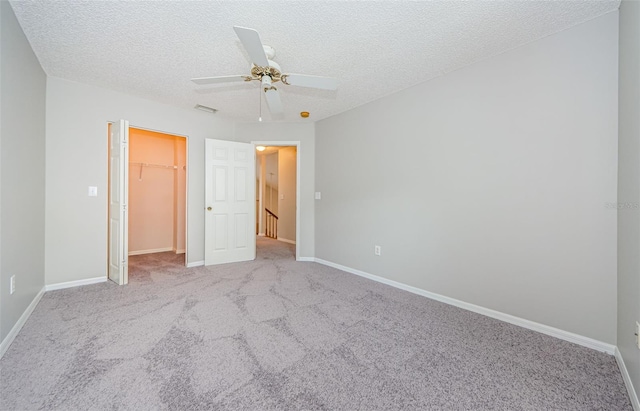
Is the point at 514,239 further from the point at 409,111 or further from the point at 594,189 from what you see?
the point at 409,111

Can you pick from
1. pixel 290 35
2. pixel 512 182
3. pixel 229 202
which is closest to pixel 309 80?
pixel 290 35

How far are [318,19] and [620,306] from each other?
2903 millimetres

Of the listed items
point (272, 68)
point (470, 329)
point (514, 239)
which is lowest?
point (470, 329)

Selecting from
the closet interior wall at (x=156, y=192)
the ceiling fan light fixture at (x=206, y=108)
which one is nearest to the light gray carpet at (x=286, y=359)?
the closet interior wall at (x=156, y=192)

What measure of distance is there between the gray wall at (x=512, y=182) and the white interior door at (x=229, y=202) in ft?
6.98

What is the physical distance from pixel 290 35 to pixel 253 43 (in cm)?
58

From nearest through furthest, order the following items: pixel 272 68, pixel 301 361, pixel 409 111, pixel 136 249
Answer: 1. pixel 301 361
2. pixel 272 68
3. pixel 409 111
4. pixel 136 249

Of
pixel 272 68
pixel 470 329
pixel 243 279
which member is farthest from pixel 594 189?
pixel 243 279

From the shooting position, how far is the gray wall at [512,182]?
1.88 meters

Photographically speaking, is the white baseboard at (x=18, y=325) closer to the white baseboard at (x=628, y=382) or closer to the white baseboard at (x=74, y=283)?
the white baseboard at (x=74, y=283)

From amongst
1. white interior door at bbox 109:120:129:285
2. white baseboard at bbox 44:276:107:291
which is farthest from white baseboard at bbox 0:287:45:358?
white interior door at bbox 109:120:129:285

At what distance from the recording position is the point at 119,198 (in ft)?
10.4

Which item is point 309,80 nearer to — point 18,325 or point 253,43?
point 253,43

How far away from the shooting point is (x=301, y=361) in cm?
170
